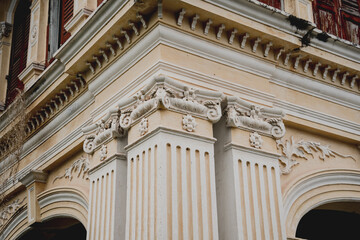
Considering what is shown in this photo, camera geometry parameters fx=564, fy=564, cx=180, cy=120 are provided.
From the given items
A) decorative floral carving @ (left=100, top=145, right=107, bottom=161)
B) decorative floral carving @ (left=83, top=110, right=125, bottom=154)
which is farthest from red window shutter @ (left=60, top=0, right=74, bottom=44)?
decorative floral carving @ (left=100, top=145, right=107, bottom=161)

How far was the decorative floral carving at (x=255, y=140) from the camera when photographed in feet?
22.3

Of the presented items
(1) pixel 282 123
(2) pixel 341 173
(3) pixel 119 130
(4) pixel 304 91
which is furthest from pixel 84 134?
(2) pixel 341 173

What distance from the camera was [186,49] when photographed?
6.85 m

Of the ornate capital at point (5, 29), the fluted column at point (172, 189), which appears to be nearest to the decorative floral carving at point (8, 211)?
the fluted column at point (172, 189)

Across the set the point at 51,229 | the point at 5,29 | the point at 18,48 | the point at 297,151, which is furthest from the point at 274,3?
the point at 5,29

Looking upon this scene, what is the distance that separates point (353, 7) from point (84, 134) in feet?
17.8

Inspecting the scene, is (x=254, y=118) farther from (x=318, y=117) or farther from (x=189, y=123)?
(x=318, y=117)

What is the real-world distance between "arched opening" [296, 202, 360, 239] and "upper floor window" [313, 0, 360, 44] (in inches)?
117

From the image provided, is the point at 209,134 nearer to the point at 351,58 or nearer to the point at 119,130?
the point at 119,130

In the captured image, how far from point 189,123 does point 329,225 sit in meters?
5.30

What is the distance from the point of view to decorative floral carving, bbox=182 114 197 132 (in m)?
6.28

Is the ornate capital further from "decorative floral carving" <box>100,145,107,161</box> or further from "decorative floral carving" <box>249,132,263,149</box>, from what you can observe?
"decorative floral carving" <box>249,132,263,149</box>

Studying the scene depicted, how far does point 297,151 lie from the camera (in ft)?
25.1

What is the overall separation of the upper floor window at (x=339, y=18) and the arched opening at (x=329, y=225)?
2973mm
